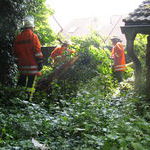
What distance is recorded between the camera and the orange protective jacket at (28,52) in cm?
814

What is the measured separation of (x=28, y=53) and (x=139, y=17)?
3.38 m

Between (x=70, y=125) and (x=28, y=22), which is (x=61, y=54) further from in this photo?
(x=70, y=125)

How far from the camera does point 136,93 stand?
914cm

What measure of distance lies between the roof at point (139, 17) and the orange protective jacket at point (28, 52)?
2844mm

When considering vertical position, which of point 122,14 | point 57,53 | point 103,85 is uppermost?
point 122,14

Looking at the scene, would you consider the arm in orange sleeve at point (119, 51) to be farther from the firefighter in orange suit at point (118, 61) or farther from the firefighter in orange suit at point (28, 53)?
the firefighter in orange suit at point (28, 53)

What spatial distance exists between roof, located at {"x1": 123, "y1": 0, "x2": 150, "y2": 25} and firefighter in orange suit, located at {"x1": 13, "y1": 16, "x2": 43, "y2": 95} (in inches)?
112

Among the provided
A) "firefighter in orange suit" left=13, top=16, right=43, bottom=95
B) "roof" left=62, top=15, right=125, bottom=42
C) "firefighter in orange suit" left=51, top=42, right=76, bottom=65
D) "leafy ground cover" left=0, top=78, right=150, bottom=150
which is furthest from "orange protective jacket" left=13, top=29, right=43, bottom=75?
"roof" left=62, top=15, right=125, bottom=42

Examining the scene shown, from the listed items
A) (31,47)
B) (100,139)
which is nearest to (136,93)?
(31,47)

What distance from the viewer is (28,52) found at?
326 inches

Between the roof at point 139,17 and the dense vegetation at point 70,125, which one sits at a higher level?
the roof at point 139,17

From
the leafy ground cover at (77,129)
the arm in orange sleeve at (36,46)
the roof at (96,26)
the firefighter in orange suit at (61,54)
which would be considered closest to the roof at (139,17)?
the firefighter in orange suit at (61,54)

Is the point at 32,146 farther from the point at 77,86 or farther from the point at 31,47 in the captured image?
the point at 77,86

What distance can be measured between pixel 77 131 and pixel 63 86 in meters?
4.25
